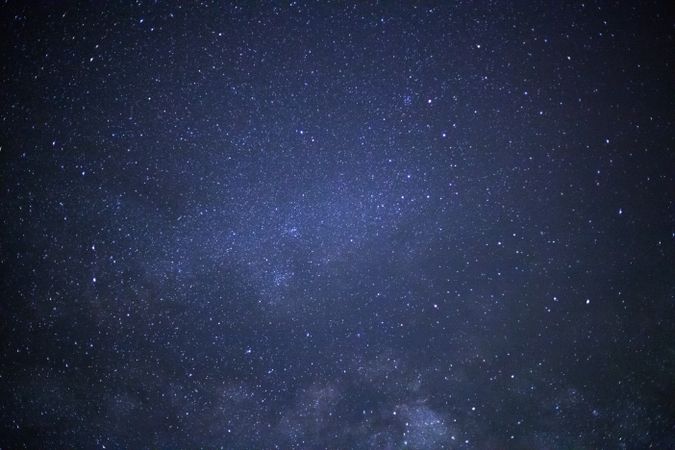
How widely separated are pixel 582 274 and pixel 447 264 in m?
1.13

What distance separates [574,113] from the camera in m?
2.24

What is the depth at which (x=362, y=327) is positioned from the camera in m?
2.38

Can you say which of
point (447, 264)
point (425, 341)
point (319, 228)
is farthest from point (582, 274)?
point (319, 228)

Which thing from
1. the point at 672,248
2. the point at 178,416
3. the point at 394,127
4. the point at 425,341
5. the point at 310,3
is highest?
the point at 310,3

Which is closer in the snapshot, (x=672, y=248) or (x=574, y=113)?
(x=574, y=113)

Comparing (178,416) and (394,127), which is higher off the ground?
(394,127)

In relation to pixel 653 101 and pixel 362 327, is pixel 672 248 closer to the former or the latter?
pixel 653 101

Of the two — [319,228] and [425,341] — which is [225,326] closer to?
[319,228]

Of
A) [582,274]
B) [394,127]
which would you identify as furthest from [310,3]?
[582,274]

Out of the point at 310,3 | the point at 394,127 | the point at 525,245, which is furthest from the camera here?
the point at 525,245

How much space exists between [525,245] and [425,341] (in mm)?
995

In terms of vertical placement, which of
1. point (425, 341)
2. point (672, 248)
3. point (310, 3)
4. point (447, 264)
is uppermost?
point (310, 3)

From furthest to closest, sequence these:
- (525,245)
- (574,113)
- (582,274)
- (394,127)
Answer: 1. (582,274)
2. (525,245)
3. (574,113)
4. (394,127)

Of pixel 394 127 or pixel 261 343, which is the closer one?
pixel 394 127
